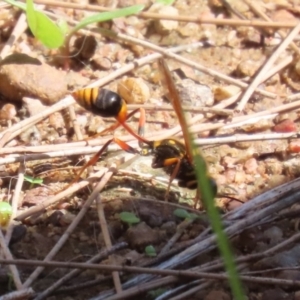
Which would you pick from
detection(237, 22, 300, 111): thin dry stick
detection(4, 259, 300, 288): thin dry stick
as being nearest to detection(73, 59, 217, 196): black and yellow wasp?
detection(237, 22, 300, 111): thin dry stick

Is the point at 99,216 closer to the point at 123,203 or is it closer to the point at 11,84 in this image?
the point at 123,203

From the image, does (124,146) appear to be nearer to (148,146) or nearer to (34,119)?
(148,146)

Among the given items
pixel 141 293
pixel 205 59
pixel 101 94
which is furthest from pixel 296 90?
pixel 141 293

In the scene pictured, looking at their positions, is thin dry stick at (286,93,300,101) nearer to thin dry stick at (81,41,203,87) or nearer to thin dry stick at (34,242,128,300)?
thin dry stick at (81,41,203,87)

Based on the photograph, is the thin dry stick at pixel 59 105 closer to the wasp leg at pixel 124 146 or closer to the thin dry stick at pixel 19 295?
the wasp leg at pixel 124 146

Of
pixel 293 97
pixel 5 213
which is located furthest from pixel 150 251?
pixel 293 97

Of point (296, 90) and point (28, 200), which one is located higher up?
point (296, 90)

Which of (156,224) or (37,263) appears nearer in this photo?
(37,263)

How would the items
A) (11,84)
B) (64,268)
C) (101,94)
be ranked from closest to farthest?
(64,268) < (101,94) < (11,84)
